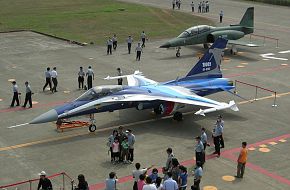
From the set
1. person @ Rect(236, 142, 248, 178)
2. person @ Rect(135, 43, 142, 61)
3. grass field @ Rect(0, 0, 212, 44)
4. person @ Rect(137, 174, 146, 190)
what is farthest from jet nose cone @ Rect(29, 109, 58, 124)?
grass field @ Rect(0, 0, 212, 44)

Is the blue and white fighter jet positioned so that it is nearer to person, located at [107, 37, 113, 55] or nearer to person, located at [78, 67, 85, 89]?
person, located at [78, 67, 85, 89]

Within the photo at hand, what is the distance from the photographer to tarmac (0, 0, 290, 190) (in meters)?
18.5

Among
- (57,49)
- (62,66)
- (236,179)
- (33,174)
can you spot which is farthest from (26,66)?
(236,179)

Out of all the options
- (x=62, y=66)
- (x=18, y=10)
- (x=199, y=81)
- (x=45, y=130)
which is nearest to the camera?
(x=45, y=130)

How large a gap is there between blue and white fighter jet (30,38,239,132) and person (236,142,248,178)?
421 cm

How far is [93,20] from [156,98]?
3885cm

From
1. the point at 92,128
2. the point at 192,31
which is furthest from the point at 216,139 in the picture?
the point at 192,31

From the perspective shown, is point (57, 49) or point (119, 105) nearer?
point (119, 105)

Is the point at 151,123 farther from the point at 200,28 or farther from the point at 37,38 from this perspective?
the point at 37,38

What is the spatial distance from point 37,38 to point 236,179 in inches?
1446

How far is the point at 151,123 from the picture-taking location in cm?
2416

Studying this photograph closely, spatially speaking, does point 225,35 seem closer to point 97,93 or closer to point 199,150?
point 97,93

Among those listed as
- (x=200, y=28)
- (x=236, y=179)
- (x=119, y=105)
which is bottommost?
(x=236, y=179)

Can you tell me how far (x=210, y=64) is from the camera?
88.7 feet
